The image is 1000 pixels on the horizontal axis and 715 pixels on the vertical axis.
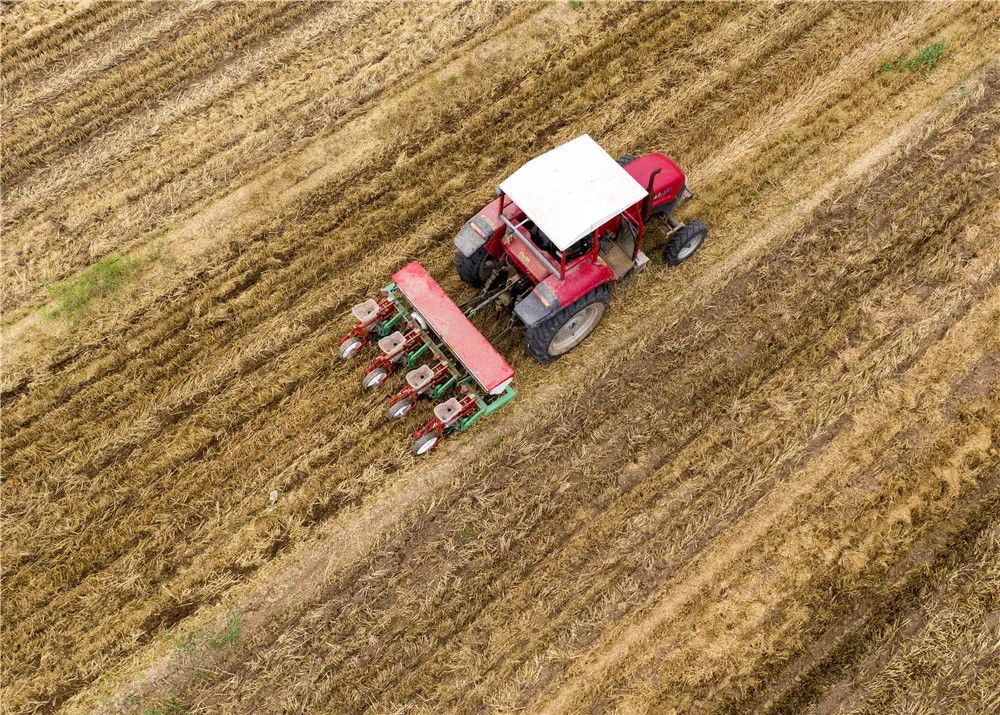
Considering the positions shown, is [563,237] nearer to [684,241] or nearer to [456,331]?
[456,331]

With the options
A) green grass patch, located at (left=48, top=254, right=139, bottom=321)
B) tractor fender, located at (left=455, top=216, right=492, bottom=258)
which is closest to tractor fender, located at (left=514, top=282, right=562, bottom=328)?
tractor fender, located at (left=455, top=216, right=492, bottom=258)

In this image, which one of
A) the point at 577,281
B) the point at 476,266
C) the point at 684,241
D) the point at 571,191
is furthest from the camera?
the point at 684,241

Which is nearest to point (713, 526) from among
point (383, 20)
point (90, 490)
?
point (90, 490)

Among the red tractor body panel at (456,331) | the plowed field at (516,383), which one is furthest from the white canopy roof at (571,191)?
the plowed field at (516,383)

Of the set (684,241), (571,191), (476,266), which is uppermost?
(476,266)

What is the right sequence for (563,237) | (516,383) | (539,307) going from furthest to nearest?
1. (516,383)
2. (539,307)
3. (563,237)

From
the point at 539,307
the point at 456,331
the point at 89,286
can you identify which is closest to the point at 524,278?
the point at 539,307

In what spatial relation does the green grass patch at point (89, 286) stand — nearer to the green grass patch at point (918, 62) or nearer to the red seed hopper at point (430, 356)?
the red seed hopper at point (430, 356)
